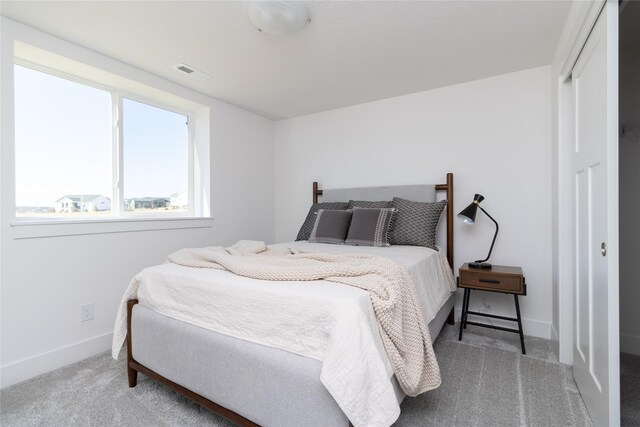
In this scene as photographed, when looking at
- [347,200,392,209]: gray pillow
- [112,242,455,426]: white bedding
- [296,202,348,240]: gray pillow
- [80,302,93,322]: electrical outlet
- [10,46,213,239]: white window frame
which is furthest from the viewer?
[296,202,348,240]: gray pillow

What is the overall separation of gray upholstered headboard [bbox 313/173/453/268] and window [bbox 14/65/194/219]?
1602 millimetres

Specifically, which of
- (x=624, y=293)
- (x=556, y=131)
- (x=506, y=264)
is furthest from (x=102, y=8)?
(x=624, y=293)

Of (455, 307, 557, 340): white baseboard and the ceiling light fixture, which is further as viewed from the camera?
(455, 307, 557, 340): white baseboard

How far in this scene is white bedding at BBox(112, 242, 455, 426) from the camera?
108 cm

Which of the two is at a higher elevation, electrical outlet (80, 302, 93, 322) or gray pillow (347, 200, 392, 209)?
gray pillow (347, 200, 392, 209)

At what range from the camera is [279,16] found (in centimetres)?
181

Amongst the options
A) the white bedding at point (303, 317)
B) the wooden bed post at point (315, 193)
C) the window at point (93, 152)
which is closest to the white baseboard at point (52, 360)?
the white bedding at point (303, 317)

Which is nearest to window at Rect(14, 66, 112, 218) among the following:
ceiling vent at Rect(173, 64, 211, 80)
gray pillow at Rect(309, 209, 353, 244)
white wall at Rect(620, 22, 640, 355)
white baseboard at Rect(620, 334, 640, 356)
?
ceiling vent at Rect(173, 64, 211, 80)

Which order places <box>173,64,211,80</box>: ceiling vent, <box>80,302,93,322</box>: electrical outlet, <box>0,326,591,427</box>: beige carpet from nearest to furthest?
1. <box>0,326,591,427</box>: beige carpet
2. <box>80,302,93,322</box>: electrical outlet
3. <box>173,64,211,80</box>: ceiling vent

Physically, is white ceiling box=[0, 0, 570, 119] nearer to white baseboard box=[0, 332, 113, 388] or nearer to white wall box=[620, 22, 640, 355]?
white wall box=[620, 22, 640, 355]

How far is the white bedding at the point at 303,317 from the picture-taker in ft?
3.55

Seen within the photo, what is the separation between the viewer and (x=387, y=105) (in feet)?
10.8

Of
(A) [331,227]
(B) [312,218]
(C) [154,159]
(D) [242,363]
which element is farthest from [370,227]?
(C) [154,159]

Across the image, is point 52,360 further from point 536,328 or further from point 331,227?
point 536,328
